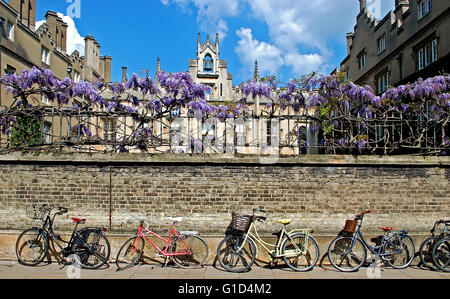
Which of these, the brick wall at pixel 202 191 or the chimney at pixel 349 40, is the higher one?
the chimney at pixel 349 40

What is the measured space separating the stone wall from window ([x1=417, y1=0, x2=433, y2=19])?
1429 centimetres

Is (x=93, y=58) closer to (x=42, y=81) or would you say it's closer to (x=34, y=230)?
(x=42, y=81)

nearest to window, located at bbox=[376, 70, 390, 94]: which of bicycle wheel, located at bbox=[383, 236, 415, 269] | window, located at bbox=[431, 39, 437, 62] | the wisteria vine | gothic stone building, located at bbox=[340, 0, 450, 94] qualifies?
gothic stone building, located at bbox=[340, 0, 450, 94]

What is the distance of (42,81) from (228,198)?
820cm

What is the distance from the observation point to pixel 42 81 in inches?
458

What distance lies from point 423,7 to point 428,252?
16.2 metres

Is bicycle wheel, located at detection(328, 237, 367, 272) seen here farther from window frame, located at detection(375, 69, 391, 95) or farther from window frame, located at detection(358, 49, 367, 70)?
window frame, located at detection(358, 49, 367, 70)

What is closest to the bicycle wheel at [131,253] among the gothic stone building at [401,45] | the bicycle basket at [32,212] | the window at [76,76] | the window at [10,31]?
the bicycle basket at [32,212]

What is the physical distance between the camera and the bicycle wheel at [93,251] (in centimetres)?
720

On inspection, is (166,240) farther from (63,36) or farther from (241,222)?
(63,36)

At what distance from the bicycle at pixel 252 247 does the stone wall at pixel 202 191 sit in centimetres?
52

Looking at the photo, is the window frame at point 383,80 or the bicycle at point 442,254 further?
the window frame at point 383,80

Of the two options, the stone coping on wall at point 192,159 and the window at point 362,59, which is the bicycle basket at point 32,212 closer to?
the stone coping on wall at point 192,159
